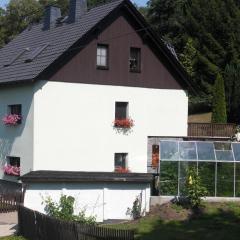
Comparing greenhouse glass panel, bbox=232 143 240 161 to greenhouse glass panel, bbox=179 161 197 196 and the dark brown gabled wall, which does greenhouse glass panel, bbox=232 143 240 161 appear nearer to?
greenhouse glass panel, bbox=179 161 197 196

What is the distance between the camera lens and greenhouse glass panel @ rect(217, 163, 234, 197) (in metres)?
26.8

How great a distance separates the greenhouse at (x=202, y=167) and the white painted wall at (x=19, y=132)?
19.8 feet

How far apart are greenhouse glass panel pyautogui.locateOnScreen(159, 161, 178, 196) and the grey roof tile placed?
6.82 metres

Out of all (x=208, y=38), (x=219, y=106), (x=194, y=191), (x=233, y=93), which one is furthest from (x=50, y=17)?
(x=208, y=38)

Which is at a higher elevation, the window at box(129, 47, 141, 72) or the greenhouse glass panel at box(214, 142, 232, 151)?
the window at box(129, 47, 141, 72)

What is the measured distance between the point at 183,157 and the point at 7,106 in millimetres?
9435

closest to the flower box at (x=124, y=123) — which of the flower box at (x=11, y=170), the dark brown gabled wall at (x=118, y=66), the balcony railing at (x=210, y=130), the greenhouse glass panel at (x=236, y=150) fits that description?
the dark brown gabled wall at (x=118, y=66)

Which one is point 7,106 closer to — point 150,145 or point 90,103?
point 90,103

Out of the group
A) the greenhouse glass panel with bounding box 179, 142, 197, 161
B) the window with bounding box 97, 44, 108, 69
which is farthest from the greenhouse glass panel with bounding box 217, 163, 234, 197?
the window with bounding box 97, 44, 108, 69

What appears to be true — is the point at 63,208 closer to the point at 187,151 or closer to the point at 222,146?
the point at 187,151

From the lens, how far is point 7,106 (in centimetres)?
3147

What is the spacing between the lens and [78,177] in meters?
23.5

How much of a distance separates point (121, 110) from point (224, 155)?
587cm

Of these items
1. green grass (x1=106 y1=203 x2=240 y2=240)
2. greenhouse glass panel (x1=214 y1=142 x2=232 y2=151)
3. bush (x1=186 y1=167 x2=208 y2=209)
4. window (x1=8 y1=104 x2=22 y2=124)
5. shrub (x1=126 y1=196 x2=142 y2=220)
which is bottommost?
green grass (x1=106 y1=203 x2=240 y2=240)
